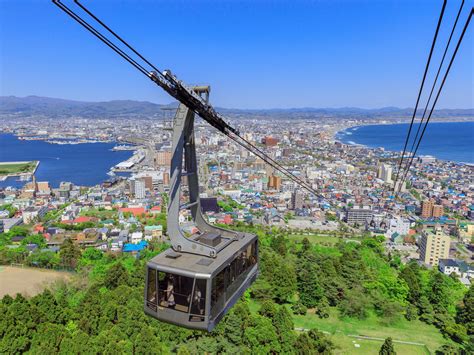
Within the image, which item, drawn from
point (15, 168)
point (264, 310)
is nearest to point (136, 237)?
point (264, 310)

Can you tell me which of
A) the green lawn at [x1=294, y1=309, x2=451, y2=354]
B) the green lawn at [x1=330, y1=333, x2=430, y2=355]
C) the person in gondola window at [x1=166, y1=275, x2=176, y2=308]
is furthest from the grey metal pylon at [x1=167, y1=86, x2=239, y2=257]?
the green lawn at [x1=294, y1=309, x2=451, y2=354]

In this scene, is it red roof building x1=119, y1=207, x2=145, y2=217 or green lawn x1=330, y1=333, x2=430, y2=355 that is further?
red roof building x1=119, y1=207, x2=145, y2=217

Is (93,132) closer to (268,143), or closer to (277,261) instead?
(268,143)

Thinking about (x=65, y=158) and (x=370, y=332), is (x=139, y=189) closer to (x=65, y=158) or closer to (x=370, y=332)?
(x=370, y=332)

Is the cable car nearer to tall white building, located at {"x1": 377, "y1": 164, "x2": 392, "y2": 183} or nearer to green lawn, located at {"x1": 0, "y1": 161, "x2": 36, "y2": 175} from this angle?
tall white building, located at {"x1": 377, "y1": 164, "x2": 392, "y2": 183}

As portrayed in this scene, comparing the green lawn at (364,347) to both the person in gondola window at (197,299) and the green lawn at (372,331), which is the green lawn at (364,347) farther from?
the person in gondola window at (197,299)

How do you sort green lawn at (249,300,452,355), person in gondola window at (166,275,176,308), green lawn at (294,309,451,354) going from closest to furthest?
1. person in gondola window at (166,275,176,308)
2. green lawn at (249,300,452,355)
3. green lawn at (294,309,451,354)

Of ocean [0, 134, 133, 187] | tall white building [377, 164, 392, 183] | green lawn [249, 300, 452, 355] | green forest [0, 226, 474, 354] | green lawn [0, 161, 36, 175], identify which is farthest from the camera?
green lawn [0, 161, 36, 175]
